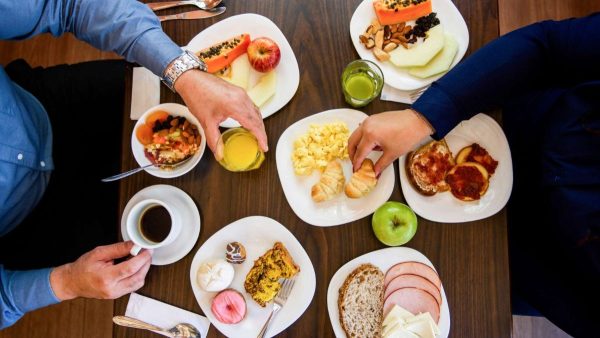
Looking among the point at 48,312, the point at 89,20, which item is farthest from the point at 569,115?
the point at 48,312

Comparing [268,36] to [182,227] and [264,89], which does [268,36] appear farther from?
[182,227]

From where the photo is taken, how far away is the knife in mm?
1207

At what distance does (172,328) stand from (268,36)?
900mm

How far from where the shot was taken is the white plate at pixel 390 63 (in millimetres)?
1153

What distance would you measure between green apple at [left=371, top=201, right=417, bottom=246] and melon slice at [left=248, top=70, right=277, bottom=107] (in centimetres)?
47

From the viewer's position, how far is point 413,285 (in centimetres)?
108

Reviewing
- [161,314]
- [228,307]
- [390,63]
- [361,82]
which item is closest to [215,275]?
[228,307]

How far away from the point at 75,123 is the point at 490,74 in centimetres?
144

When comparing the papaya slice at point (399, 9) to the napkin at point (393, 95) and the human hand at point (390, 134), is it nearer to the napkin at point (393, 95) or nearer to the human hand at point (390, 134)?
the napkin at point (393, 95)

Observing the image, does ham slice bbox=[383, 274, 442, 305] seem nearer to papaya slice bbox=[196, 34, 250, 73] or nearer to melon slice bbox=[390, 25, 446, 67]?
melon slice bbox=[390, 25, 446, 67]

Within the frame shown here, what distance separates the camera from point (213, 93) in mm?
1053

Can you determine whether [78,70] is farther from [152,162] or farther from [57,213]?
[152,162]

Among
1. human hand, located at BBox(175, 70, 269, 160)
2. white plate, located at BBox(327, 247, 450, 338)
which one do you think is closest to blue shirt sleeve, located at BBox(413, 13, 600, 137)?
white plate, located at BBox(327, 247, 450, 338)

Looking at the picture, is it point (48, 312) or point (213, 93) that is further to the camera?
point (48, 312)
